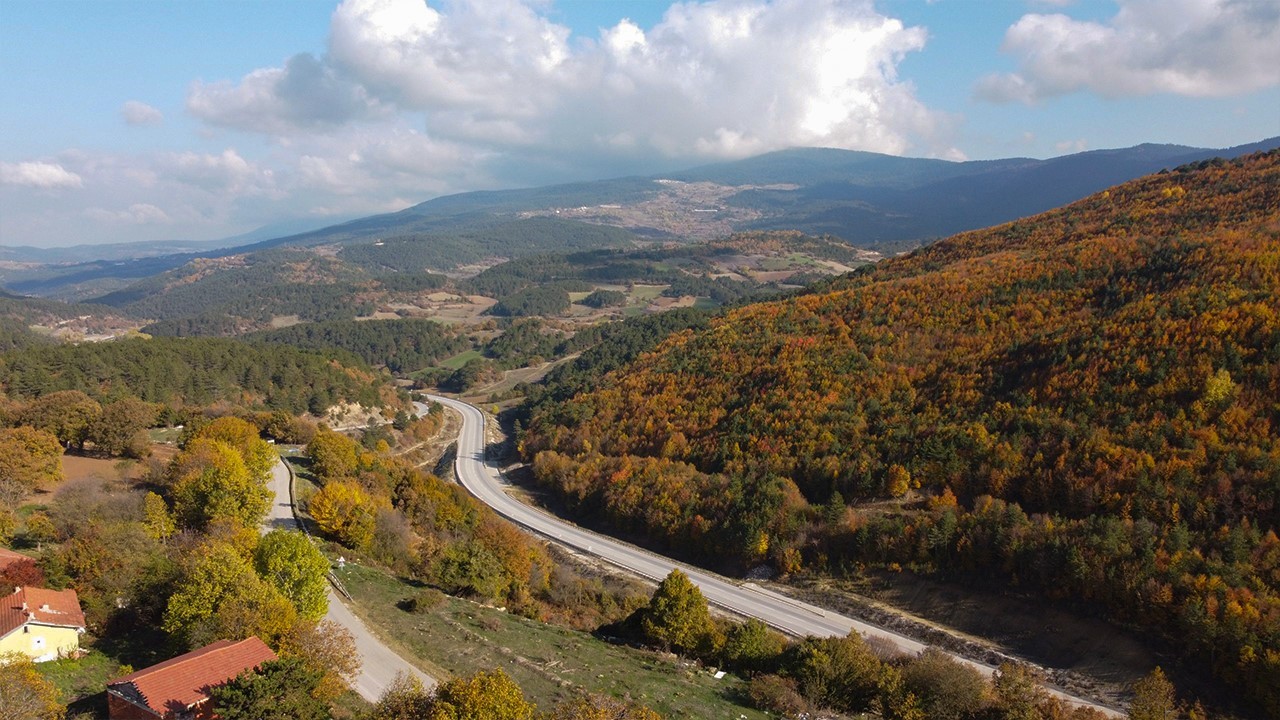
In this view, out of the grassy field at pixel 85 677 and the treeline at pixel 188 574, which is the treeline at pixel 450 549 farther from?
the grassy field at pixel 85 677

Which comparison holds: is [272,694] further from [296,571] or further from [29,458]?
[29,458]

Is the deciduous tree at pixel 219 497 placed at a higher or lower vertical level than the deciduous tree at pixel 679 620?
higher

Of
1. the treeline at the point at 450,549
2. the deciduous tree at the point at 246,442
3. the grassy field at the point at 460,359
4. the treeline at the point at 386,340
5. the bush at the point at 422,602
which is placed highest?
the deciduous tree at the point at 246,442

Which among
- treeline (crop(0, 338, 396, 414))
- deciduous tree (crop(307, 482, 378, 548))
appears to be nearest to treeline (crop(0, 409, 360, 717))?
deciduous tree (crop(307, 482, 378, 548))

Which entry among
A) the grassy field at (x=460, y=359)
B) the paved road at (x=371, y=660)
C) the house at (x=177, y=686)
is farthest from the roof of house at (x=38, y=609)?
the grassy field at (x=460, y=359)

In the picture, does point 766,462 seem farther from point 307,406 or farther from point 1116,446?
point 307,406

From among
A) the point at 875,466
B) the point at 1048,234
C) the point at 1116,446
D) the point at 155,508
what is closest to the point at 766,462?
the point at 875,466
